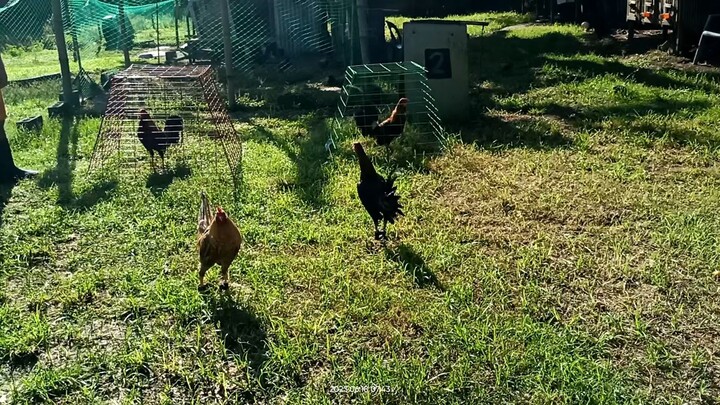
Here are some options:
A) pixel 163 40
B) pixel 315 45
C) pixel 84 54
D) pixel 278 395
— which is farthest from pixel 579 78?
pixel 163 40

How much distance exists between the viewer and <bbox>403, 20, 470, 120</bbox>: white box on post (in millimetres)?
8461

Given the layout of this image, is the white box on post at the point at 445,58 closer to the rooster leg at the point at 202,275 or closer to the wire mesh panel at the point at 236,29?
the rooster leg at the point at 202,275

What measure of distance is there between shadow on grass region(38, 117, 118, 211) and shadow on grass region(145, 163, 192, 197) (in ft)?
1.14

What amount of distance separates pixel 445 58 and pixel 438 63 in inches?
4.3

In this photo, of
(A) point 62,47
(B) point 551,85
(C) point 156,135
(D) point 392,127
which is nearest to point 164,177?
(C) point 156,135

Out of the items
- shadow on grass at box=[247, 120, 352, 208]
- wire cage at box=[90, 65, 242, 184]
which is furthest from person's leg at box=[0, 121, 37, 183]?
shadow on grass at box=[247, 120, 352, 208]

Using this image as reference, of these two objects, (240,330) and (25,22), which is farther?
(25,22)

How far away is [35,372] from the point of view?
3543 mm

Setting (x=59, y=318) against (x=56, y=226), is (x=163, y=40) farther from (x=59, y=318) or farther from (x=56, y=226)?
(x=59, y=318)

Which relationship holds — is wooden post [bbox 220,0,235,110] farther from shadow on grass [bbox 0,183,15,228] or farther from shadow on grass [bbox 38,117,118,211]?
shadow on grass [bbox 0,183,15,228]

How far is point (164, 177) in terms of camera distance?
21.8ft

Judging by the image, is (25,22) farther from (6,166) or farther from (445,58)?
(445,58)

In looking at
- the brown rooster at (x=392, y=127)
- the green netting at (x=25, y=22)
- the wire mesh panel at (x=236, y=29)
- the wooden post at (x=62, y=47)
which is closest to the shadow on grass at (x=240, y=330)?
the brown rooster at (x=392, y=127)

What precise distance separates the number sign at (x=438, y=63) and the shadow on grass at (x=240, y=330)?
16.6 feet
